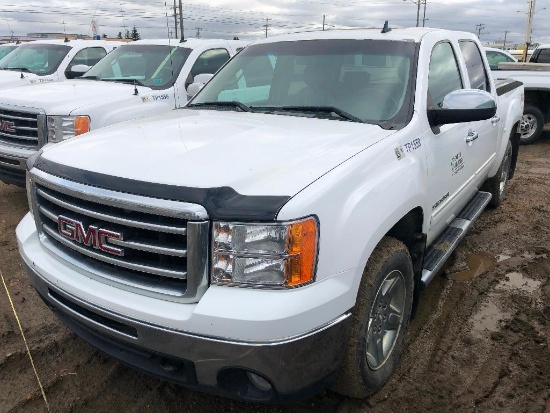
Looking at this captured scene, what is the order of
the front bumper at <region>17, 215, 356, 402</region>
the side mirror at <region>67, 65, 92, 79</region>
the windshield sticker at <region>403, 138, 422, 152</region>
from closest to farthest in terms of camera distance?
the front bumper at <region>17, 215, 356, 402</region>
the windshield sticker at <region>403, 138, 422, 152</region>
the side mirror at <region>67, 65, 92, 79</region>

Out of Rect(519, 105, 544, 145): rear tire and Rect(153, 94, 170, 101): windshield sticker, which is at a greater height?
Rect(153, 94, 170, 101): windshield sticker

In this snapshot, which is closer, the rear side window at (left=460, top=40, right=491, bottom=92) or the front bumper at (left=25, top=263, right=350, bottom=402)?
the front bumper at (left=25, top=263, right=350, bottom=402)

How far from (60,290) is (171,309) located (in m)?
0.68

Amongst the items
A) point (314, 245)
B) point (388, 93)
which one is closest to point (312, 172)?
point (314, 245)

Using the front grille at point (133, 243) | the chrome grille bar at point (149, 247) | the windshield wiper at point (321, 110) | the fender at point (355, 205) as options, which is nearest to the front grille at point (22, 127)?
the windshield wiper at point (321, 110)

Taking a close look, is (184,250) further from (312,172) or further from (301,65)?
(301,65)

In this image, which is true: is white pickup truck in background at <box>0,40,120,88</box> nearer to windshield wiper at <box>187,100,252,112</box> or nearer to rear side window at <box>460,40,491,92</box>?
windshield wiper at <box>187,100,252,112</box>

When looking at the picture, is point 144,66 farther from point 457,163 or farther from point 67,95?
point 457,163

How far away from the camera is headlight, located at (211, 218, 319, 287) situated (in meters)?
1.94

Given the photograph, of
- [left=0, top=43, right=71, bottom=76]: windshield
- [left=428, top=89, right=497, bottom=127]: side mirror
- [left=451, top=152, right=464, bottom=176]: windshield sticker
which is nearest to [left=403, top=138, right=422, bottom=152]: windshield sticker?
[left=428, top=89, right=497, bottom=127]: side mirror

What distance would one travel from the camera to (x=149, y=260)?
7.06 ft

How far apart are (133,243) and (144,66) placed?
5.20m

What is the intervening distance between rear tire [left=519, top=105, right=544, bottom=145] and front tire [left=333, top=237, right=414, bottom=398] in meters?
8.54

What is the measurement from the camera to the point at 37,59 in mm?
9594
